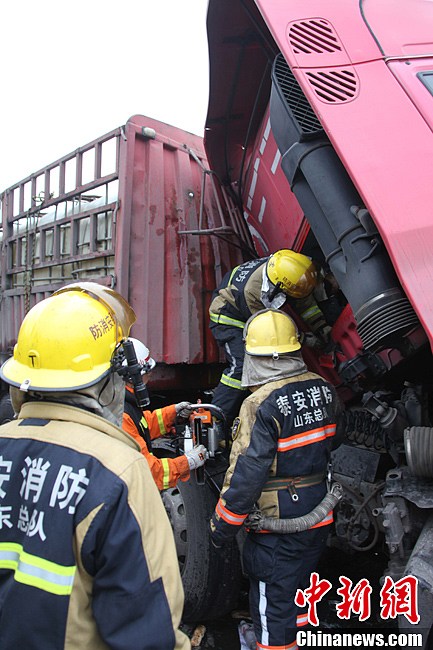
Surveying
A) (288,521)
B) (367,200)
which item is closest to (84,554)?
(367,200)

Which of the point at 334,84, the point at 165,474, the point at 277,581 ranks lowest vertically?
the point at 277,581

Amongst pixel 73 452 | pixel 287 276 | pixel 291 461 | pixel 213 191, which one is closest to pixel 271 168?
pixel 287 276

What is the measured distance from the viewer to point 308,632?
2.46 m

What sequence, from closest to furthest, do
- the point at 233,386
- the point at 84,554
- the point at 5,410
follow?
the point at 84,554 → the point at 233,386 → the point at 5,410

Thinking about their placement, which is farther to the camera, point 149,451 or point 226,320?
point 226,320

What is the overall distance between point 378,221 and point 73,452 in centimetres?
114

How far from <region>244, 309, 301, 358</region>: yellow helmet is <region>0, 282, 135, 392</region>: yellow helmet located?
3.91 feet

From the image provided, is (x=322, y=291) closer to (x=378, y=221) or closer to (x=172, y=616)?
(x=378, y=221)

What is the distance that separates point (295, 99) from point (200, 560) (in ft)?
7.36

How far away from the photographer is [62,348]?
1.28 metres

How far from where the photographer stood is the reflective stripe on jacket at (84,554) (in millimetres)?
1063

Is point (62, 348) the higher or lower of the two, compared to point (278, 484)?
higher

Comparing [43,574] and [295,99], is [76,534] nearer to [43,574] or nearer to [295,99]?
[43,574]

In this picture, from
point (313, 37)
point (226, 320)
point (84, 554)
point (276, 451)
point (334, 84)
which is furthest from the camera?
point (226, 320)
